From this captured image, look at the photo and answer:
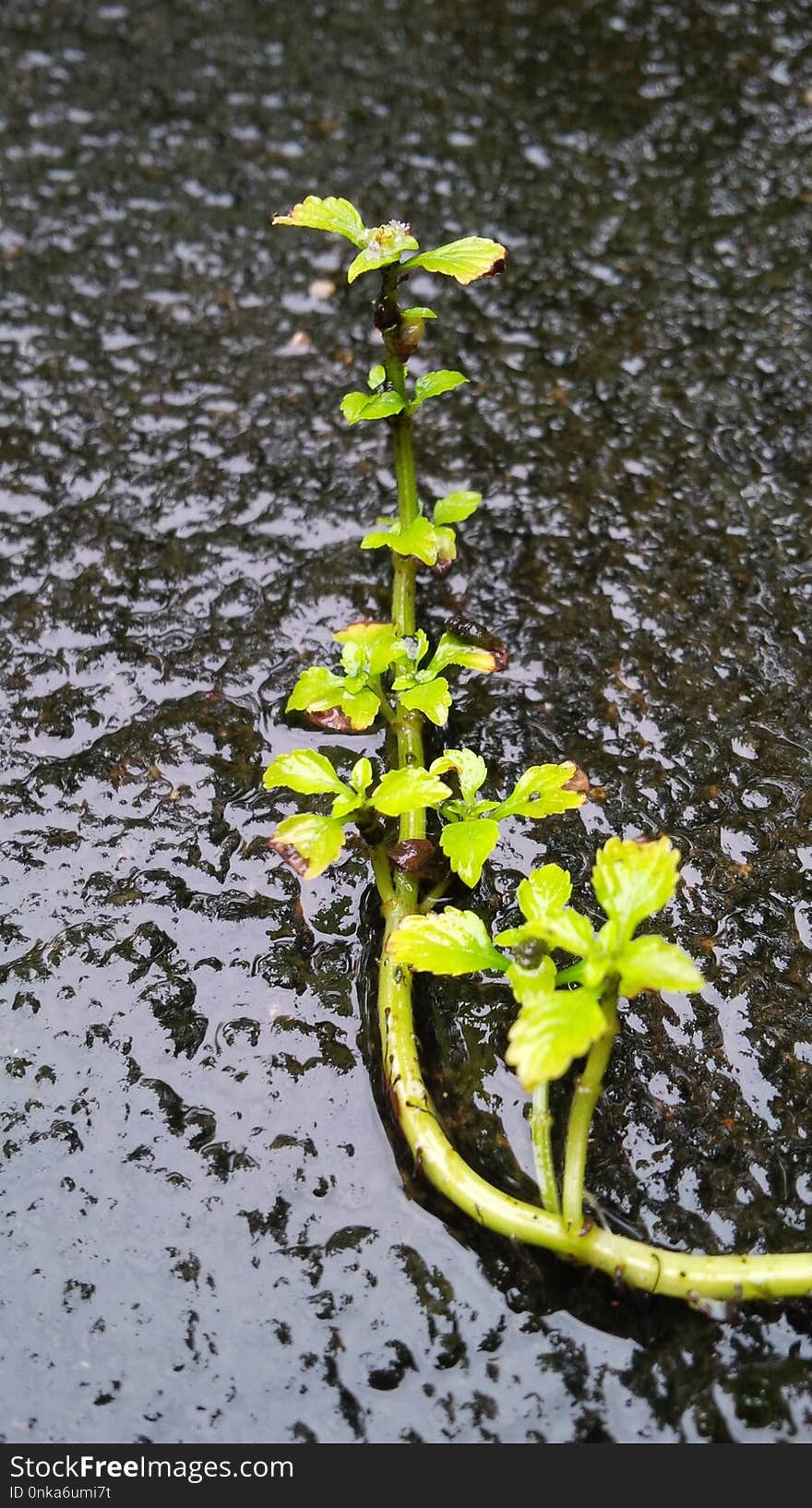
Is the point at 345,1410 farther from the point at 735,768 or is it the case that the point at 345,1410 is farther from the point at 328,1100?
the point at 735,768

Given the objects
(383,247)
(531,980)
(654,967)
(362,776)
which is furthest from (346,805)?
(383,247)

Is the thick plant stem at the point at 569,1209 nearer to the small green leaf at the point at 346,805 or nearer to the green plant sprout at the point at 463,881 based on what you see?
the green plant sprout at the point at 463,881

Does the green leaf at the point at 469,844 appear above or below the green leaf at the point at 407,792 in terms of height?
below

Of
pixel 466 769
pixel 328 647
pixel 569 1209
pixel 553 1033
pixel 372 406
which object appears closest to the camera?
pixel 553 1033

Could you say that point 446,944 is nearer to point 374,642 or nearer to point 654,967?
point 654,967

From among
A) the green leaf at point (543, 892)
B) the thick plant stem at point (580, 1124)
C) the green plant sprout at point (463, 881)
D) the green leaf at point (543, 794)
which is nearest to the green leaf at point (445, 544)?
the green plant sprout at point (463, 881)

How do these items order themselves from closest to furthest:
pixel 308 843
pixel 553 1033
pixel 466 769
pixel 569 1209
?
pixel 553 1033 < pixel 569 1209 < pixel 308 843 < pixel 466 769

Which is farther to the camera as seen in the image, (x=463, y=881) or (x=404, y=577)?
(x=404, y=577)

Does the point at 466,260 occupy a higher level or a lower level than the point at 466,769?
higher
